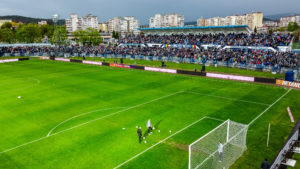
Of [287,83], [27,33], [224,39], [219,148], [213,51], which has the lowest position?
[219,148]

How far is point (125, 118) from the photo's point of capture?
813 inches

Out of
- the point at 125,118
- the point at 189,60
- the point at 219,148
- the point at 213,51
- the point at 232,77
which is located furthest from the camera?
the point at 213,51

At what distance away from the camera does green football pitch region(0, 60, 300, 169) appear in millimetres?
14406

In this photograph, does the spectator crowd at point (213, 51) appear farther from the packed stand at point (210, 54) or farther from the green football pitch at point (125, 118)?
the green football pitch at point (125, 118)

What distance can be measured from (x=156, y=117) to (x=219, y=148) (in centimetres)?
845

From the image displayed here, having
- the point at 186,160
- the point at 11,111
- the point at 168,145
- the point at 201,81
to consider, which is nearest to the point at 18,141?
the point at 11,111

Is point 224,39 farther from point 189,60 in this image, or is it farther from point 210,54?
point 189,60

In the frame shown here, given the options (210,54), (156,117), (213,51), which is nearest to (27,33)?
(213,51)

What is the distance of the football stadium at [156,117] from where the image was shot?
45.3ft

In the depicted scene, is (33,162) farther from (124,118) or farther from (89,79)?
(89,79)

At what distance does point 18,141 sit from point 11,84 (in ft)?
72.6

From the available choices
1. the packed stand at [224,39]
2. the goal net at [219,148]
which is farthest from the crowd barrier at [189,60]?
the goal net at [219,148]

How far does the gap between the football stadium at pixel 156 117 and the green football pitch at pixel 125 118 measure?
0.24 ft

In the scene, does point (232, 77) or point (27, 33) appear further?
point (27, 33)
